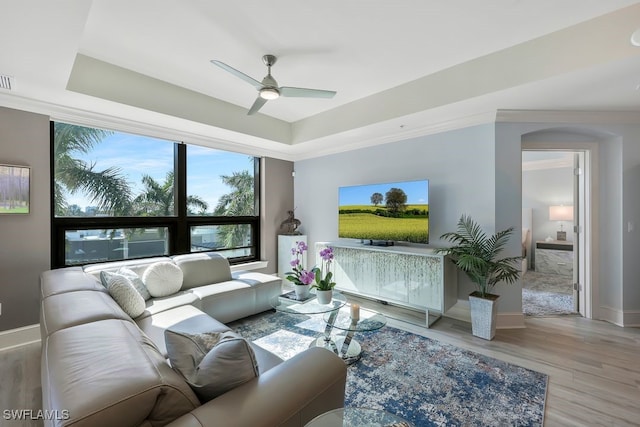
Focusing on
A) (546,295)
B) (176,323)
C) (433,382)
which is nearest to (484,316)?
(433,382)

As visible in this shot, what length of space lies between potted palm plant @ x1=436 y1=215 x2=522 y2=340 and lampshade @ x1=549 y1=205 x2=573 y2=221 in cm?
378

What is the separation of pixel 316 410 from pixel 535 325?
331 cm

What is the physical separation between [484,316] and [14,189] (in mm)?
4880

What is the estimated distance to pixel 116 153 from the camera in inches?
136

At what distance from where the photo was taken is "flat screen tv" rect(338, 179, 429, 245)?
3.51 meters

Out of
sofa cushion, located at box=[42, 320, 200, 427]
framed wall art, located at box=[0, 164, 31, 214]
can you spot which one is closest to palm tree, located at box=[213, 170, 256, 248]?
framed wall art, located at box=[0, 164, 31, 214]

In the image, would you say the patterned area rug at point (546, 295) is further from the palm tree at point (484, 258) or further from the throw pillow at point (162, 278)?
the throw pillow at point (162, 278)

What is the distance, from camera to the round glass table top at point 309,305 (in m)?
2.41

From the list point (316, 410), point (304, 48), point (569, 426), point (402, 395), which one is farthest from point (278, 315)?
point (304, 48)

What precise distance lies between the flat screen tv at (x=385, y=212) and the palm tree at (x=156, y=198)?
7.86 ft

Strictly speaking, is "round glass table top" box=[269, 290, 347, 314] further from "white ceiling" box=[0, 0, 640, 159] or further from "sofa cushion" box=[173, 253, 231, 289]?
"white ceiling" box=[0, 0, 640, 159]

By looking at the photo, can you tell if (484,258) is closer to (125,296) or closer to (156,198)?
(125,296)

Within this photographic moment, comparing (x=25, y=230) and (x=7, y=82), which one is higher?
(x=7, y=82)

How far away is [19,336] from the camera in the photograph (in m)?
2.75
